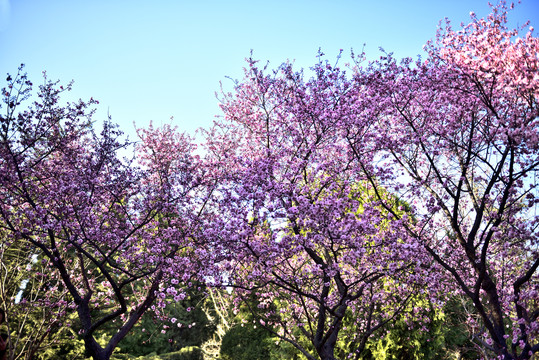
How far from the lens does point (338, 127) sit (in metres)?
8.09

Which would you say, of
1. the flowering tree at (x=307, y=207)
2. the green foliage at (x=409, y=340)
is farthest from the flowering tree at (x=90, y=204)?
the green foliage at (x=409, y=340)

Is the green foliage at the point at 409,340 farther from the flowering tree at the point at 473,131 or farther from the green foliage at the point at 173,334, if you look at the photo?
the green foliage at the point at 173,334

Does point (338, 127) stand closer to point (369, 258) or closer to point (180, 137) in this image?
point (369, 258)

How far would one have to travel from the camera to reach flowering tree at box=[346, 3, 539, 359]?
268 inches

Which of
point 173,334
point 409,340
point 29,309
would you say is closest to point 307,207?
point 409,340

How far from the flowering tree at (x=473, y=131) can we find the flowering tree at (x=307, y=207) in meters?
0.56

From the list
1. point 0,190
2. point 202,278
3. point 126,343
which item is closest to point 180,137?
point 0,190

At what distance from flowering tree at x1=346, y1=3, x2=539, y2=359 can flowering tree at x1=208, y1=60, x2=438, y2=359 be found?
0.56m

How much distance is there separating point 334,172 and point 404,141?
1798 mm

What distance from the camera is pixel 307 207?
22.3ft

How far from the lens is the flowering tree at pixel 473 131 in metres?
6.80

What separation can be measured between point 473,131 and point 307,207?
4002 millimetres

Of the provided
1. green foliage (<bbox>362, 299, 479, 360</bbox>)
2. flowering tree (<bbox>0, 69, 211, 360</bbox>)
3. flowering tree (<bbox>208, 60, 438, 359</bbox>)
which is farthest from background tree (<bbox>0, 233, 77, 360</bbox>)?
green foliage (<bbox>362, 299, 479, 360</bbox>)

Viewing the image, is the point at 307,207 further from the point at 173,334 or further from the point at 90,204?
the point at 173,334
